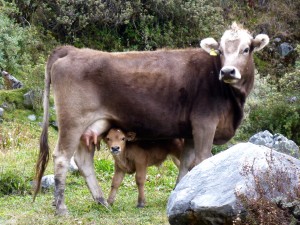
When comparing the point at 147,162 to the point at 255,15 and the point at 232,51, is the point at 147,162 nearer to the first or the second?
the point at 232,51

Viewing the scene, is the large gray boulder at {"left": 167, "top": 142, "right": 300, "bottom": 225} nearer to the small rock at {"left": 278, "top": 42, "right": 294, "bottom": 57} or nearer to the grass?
the grass

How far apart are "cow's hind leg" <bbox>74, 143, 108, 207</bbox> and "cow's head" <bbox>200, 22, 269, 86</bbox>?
2.20 meters

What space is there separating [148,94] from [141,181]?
49.3 inches

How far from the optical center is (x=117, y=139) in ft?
35.6

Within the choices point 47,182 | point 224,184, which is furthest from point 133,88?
point 224,184

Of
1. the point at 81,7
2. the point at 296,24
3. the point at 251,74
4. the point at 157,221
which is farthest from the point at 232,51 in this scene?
the point at 296,24

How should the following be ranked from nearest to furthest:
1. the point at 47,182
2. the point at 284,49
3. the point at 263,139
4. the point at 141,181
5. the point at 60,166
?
the point at 60,166
the point at 141,181
the point at 47,182
the point at 263,139
the point at 284,49

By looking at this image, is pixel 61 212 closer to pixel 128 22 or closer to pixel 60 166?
pixel 60 166

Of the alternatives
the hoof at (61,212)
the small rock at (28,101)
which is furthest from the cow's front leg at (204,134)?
the small rock at (28,101)

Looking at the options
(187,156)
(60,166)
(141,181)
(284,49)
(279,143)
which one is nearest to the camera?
(60,166)

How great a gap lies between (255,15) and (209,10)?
265 cm

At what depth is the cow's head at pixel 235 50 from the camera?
35.3 feet

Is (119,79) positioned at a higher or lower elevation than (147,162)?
higher

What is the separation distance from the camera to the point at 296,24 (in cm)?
2708
